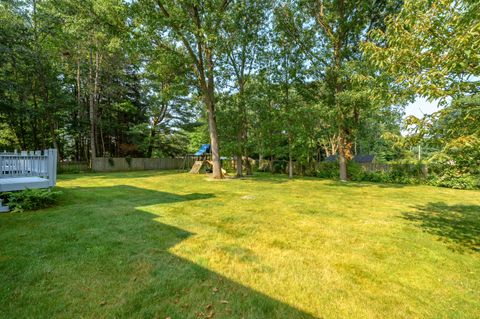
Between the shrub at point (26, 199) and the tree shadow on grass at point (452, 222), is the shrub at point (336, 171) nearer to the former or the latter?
the tree shadow on grass at point (452, 222)

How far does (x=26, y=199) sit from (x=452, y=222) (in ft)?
30.5

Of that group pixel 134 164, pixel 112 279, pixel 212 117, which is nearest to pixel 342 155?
pixel 212 117

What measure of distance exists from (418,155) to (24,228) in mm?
6502

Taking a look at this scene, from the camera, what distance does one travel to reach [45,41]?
646 inches

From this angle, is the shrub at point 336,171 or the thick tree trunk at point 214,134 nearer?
the thick tree trunk at point 214,134

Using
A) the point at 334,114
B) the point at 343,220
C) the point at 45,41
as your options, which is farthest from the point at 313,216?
the point at 45,41

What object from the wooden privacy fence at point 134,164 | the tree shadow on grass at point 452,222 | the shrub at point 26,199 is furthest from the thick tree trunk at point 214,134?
the wooden privacy fence at point 134,164

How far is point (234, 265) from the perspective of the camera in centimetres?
286

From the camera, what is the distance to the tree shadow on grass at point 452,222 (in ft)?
12.8

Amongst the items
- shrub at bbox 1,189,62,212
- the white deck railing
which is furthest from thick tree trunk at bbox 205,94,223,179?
shrub at bbox 1,189,62,212

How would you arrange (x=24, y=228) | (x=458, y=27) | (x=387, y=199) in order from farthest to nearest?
1. (x=387, y=199)
2. (x=24, y=228)
3. (x=458, y=27)

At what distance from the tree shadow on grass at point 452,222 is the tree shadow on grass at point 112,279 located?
3618 mm

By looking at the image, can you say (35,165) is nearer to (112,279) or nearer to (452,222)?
(112,279)

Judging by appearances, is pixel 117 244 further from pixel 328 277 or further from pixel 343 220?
pixel 343 220
